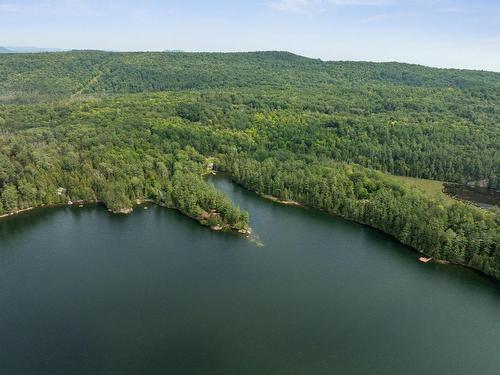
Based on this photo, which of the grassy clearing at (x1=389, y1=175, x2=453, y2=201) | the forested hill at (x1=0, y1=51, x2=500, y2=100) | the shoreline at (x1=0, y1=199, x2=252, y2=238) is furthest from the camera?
the forested hill at (x1=0, y1=51, x2=500, y2=100)

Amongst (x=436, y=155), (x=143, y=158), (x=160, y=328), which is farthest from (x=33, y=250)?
(x=436, y=155)

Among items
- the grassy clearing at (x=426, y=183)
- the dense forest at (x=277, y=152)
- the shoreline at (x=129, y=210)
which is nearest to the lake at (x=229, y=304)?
the shoreline at (x=129, y=210)

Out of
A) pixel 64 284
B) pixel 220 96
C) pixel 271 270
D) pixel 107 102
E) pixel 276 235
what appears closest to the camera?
pixel 64 284

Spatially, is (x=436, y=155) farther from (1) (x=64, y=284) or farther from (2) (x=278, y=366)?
(1) (x=64, y=284)

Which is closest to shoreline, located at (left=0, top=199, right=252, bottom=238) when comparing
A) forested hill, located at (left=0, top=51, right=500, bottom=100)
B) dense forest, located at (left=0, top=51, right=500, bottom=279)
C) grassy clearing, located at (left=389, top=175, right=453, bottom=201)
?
dense forest, located at (left=0, top=51, right=500, bottom=279)

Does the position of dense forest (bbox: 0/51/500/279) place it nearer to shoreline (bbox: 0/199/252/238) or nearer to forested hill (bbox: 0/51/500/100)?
shoreline (bbox: 0/199/252/238)

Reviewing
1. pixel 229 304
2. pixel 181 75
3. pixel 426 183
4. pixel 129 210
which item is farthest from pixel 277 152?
pixel 181 75
